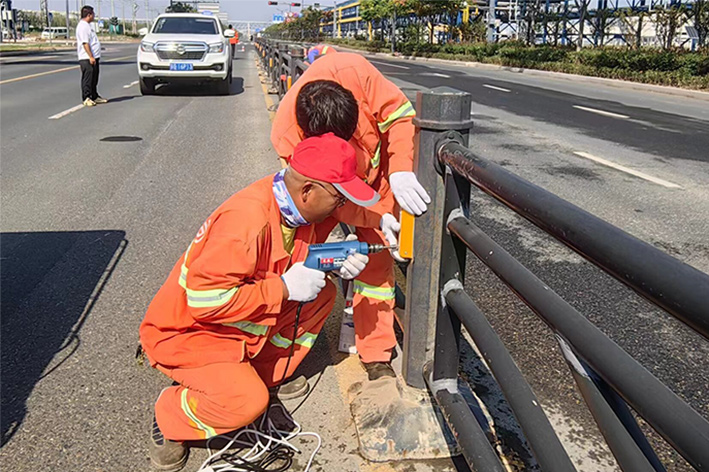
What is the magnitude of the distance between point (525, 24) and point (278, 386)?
131 feet

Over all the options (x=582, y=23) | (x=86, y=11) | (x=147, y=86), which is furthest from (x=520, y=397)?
(x=582, y=23)

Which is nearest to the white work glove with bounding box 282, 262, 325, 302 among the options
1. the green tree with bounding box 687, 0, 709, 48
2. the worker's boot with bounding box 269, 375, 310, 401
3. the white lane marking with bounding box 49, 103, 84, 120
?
the worker's boot with bounding box 269, 375, 310, 401

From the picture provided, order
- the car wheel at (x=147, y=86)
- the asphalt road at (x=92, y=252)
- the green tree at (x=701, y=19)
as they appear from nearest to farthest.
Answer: the asphalt road at (x=92, y=252)
the car wheel at (x=147, y=86)
the green tree at (x=701, y=19)

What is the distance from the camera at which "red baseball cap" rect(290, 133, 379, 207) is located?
7.48 feet

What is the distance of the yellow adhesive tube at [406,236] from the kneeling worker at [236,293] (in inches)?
6.0

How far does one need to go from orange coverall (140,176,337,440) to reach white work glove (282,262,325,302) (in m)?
0.05

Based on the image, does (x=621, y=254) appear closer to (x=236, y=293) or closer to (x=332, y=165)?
(x=332, y=165)

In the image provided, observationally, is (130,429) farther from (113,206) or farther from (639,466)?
(113,206)

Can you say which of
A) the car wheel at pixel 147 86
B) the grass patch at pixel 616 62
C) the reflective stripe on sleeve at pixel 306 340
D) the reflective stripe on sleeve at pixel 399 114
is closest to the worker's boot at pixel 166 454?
the reflective stripe on sleeve at pixel 306 340

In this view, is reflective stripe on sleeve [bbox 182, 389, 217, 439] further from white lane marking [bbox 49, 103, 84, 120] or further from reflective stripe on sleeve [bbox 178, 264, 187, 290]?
white lane marking [bbox 49, 103, 84, 120]

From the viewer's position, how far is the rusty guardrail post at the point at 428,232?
2291mm

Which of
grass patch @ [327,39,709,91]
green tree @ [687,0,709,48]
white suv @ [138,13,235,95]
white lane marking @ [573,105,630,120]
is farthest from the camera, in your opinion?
green tree @ [687,0,709,48]

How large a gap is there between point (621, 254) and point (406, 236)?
54.1 inches

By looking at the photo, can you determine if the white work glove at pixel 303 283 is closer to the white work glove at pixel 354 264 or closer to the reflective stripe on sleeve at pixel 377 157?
the white work glove at pixel 354 264
